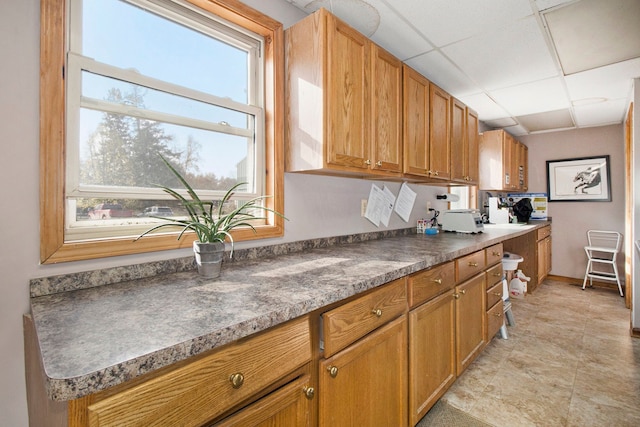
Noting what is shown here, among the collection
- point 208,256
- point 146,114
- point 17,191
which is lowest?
point 208,256

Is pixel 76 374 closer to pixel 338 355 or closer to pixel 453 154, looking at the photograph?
pixel 338 355

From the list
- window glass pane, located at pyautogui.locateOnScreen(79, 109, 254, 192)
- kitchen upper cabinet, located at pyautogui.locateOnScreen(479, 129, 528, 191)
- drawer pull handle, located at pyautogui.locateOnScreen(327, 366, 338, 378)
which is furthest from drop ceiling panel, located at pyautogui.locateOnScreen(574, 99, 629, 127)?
drawer pull handle, located at pyautogui.locateOnScreen(327, 366, 338, 378)

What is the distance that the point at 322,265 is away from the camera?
141 centimetres

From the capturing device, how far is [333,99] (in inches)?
61.1

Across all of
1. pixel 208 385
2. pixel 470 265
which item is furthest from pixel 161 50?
pixel 470 265

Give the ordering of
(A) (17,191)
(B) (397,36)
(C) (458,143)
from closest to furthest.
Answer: (A) (17,191)
(B) (397,36)
(C) (458,143)

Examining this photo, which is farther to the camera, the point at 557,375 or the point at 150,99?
the point at 557,375

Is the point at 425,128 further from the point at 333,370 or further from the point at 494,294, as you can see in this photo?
the point at 333,370

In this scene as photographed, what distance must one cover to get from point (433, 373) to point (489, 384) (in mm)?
705

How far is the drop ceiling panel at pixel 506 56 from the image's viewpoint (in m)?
2.06

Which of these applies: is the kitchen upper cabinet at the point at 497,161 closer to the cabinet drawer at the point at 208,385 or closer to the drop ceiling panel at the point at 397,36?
the drop ceiling panel at the point at 397,36

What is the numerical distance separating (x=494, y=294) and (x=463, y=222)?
63 centimetres

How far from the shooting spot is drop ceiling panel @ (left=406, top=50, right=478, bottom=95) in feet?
7.89

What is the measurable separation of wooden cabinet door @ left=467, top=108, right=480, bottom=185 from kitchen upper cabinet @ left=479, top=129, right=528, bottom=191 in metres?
1.25
